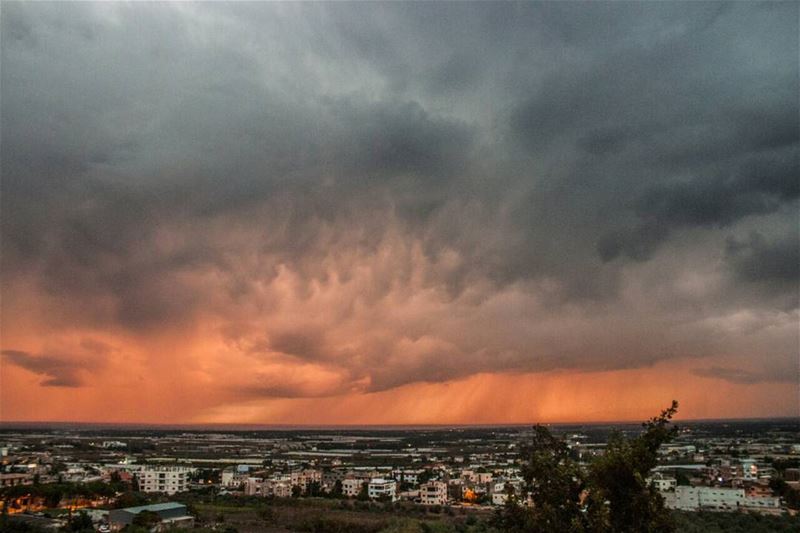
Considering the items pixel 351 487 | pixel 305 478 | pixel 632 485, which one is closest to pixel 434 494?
pixel 351 487

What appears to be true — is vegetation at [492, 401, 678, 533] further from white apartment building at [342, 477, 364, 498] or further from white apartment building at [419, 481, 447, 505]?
white apartment building at [342, 477, 364, 498]

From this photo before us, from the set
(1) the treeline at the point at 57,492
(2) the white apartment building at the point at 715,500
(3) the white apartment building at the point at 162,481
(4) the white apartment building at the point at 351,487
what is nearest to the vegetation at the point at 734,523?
(2) the white apartment building at the point at 715,500

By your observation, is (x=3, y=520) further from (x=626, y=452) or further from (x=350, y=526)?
(x=626, y=452)

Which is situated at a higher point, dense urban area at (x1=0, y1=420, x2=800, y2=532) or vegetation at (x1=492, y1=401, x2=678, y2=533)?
vegetation at (x1=492, y1=401, x2=678, y2=533)

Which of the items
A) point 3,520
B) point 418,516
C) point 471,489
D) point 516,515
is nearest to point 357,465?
point 471,489

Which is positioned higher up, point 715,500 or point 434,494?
point 715,500

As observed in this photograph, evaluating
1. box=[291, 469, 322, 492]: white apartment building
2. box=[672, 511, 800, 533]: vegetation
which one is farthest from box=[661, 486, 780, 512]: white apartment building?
box=[291, 469, 322, 492]: white apartment building

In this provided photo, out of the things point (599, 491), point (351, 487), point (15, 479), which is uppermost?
point (599, 491)

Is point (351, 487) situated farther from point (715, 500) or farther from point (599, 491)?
point (599, 491)
